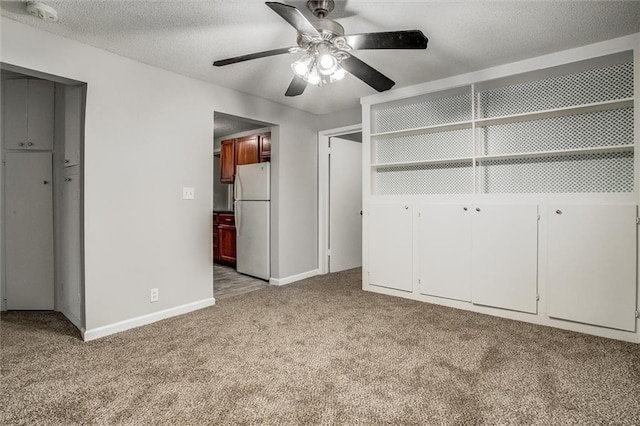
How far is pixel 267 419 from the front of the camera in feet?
4.90

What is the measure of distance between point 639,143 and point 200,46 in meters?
3.28

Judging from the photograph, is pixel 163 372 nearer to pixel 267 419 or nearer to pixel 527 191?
pixel 267 419

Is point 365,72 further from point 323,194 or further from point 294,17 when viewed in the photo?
point 323,194

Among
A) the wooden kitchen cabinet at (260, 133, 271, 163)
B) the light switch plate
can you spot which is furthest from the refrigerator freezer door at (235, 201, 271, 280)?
the light switch plate

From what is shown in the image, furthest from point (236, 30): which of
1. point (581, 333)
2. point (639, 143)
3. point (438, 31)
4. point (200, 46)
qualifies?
point (581, 333)

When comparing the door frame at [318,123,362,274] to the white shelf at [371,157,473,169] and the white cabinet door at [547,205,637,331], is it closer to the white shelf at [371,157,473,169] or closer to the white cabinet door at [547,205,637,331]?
the white shelf at [371,157,473,169]

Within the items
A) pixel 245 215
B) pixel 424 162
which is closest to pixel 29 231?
pixel 245 215

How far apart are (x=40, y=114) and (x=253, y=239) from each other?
8.31ft

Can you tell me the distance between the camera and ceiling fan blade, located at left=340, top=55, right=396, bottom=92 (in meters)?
2.04

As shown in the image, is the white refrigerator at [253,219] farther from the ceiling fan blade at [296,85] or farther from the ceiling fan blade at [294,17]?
the ceiling fan blade at [294,17]

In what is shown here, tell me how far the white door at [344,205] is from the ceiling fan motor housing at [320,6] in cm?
270

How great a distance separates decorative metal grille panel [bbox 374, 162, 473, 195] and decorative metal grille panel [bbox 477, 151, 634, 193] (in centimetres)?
16

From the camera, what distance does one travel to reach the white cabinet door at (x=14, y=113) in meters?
3.01

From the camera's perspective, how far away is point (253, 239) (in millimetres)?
4363
